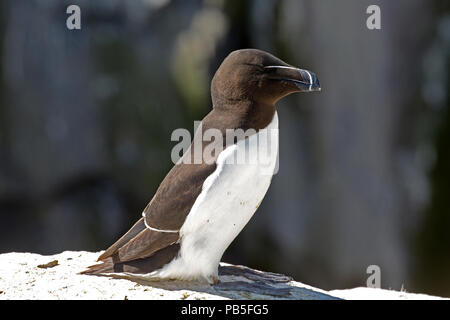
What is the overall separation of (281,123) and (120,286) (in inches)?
158

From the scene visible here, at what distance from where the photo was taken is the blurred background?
6602 millimetres


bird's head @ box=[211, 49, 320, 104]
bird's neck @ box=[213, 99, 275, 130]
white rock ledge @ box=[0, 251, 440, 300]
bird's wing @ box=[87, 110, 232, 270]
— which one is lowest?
white rock ledge @ box=[0, 251, 440, 300]

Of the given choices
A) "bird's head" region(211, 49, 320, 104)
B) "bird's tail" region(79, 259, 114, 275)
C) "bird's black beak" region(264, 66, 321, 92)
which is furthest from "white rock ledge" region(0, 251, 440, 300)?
"bird's black beak" region(264, 66, 321, 92)

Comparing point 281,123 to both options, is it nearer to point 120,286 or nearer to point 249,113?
point 249,113

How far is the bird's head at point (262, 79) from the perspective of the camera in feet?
10.2

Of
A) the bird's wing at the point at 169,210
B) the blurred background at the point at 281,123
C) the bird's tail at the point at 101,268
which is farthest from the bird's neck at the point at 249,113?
the blurred background at the point at 281,123

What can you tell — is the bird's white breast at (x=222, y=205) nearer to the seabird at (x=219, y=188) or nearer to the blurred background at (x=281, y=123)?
the seabird at (x=219, y=188)

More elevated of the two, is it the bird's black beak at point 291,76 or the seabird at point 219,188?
the bird's black beak at point 291,76

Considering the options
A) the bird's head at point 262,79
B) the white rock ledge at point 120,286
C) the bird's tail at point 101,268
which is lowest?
the white rock ledge at point 120,286

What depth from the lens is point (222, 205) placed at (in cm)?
307

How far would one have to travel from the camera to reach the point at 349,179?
6691 millimetres

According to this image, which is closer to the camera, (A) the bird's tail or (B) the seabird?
(B) the seabird

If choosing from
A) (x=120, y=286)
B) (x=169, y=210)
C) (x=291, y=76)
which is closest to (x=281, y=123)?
(x=291, y=76)

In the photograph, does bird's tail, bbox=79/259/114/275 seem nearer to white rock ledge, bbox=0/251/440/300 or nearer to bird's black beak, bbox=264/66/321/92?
white rock ledge, bbox=0/251/440/300
